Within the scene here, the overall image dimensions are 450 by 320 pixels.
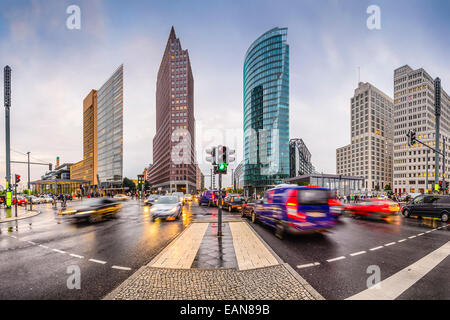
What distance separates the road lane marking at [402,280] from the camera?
360 cm

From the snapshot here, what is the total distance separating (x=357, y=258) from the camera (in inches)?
222

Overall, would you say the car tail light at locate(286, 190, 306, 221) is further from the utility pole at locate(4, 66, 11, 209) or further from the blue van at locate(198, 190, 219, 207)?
the utility pole at locate(4, 66, 11, 209)

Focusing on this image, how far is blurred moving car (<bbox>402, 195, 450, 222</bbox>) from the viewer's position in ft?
41.3

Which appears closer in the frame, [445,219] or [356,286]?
[356,286]

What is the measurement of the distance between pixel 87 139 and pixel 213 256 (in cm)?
14534

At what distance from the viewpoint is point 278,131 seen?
3541 inches

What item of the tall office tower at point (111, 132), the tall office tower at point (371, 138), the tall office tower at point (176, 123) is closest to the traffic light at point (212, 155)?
the tall office tower at point (176, 123)

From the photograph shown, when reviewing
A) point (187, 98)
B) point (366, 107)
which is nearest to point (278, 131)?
point (187, 98)

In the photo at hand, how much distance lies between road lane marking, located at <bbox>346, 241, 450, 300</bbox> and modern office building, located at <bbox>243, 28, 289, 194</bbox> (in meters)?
84.0

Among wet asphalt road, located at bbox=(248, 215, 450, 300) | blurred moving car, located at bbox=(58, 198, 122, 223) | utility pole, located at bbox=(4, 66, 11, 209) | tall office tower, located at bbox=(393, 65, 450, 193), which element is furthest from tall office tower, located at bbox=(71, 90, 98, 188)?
tall office tower, located at bbox=(393, 65, 450, 193)

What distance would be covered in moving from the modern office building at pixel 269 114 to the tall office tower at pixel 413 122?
5243cm

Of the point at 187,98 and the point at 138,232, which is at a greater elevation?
the point at 187,98

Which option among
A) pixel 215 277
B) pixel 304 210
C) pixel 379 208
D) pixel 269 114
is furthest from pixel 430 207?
pixel 269 114
